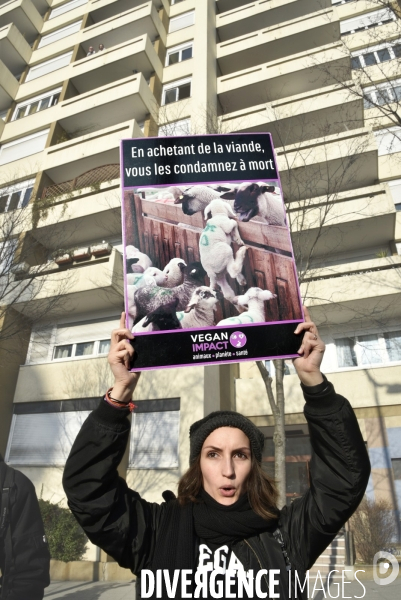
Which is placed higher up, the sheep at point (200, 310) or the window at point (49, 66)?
the window at point (49, 66)

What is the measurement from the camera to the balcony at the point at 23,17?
2056cm

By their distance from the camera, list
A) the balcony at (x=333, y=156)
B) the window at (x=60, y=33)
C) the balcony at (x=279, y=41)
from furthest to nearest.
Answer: the window at (x=60, y=33)
the balcony at (x=279, y=41)
the balcony at (x=333, y=156)

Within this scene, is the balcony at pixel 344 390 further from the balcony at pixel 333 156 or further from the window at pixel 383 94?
the window at pixel 383 94

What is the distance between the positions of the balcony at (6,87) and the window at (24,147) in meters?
2.92

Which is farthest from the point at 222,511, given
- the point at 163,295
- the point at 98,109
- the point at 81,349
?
the point at 98,109

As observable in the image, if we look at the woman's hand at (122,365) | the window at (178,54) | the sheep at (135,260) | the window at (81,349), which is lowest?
the woman's hand at (122,365)

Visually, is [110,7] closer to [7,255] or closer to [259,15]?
[259,15]

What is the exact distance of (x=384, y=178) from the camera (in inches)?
543

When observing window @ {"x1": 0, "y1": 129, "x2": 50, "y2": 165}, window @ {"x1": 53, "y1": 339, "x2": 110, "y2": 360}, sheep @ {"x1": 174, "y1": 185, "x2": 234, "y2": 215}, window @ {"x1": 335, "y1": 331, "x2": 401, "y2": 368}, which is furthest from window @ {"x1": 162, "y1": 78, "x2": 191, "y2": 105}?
sheep @ {"x1": 174, "y1": 185, "x2": 234, "y2": 215}

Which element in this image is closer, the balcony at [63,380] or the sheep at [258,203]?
the sheep at [258,203]

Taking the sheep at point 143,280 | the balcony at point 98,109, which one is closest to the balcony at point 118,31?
the balcony at point 98,109

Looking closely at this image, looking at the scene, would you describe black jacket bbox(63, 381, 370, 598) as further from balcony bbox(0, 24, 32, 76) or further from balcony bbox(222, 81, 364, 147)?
balcony bbox(0, 24, 32, 76)

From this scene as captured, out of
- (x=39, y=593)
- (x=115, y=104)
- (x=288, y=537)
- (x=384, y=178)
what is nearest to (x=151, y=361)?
(x=288, y=537)

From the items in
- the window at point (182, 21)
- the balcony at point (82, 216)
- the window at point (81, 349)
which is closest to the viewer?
the window at point (81, 349)
